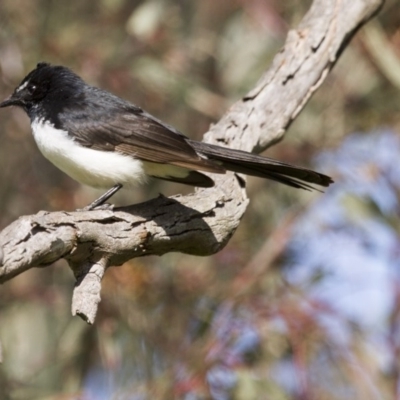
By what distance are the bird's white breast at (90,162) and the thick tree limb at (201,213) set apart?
35cm

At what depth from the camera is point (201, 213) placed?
14.2 ft

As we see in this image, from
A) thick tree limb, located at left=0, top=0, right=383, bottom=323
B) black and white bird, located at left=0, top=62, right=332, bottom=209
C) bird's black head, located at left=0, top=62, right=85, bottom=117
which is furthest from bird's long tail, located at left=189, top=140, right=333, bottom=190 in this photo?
bird's black head, located at left=0, top=62, right=85, bottom=117

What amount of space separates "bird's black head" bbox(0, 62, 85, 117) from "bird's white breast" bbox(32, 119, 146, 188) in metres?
0.43

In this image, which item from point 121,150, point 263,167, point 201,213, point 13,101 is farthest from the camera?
point 13,101

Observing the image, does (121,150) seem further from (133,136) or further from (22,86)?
(22,86)

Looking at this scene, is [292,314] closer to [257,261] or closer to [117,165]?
[257,261]

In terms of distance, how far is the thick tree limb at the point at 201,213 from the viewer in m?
3.47

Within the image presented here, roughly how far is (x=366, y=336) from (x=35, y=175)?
9.08 ft

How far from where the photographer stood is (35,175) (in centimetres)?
725

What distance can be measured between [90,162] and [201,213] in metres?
A: 0.66

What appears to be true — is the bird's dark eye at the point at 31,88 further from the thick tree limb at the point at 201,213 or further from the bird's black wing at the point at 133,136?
the thick tree limb at the point at 201,213

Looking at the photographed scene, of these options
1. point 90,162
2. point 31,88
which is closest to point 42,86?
point 31,88

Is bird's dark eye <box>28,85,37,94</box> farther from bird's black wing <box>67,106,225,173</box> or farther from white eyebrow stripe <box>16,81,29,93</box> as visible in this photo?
bird's black wing <box>67,106,225,173</box>

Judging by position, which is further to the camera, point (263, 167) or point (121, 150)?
point (121, 150)
